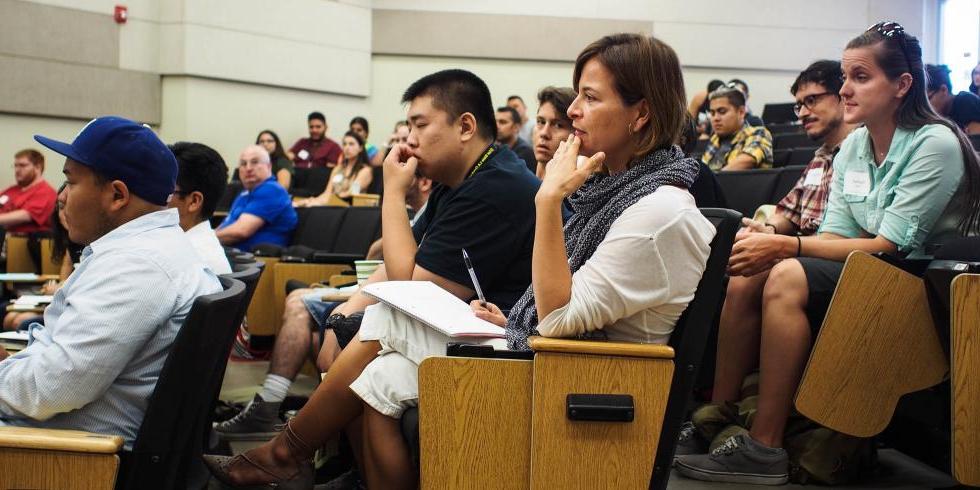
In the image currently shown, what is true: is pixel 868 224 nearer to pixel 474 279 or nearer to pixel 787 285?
pixel 787 285

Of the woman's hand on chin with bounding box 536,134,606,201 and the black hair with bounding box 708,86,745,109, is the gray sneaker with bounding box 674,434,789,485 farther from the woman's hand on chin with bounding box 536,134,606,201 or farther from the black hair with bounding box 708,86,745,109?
the black hair with bounding box 708,86,745,109

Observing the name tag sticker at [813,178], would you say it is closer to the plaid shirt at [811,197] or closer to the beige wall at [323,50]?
the plaid shirt at [811,197]

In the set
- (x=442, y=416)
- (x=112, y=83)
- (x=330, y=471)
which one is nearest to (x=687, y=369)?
(x=442, y=416)

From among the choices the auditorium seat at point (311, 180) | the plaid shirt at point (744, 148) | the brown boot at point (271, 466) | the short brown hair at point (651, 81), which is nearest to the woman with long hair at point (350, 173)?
the auditorium seat at point (311, 180)

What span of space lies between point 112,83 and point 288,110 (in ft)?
5.62

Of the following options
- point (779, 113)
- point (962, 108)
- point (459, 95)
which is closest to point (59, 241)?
point (459, 95)

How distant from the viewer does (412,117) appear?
2484mm

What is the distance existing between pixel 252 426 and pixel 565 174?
6.64 ft

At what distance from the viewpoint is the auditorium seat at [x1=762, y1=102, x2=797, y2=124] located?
8.31m

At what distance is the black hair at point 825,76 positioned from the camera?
3.02m

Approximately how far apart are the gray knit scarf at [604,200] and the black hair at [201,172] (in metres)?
1.50

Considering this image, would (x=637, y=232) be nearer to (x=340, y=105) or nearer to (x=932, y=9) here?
(x=340, y=105)

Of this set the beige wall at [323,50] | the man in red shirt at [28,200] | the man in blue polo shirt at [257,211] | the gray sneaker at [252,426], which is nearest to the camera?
the gray sneaker at [252,426]

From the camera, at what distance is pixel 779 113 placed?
27.7ft
